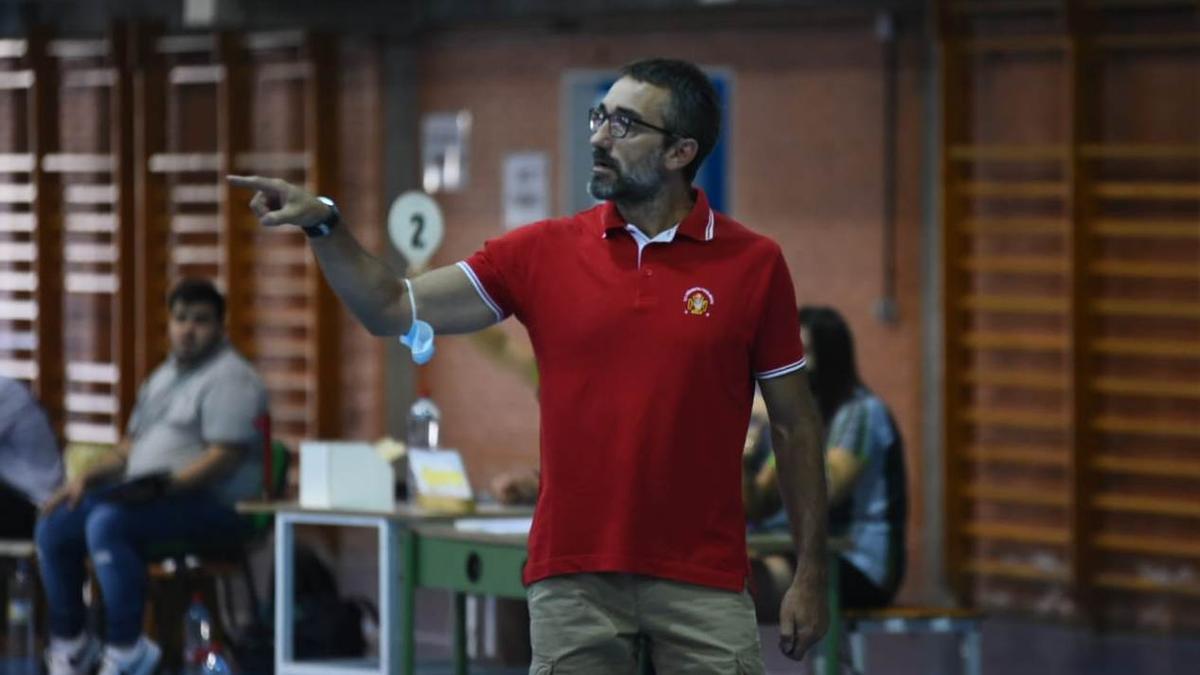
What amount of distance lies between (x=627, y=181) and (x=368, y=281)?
41 centimetres

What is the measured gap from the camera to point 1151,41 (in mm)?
7617

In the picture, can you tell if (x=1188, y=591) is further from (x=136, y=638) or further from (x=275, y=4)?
(x=275, y=4)

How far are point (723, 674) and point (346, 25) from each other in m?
6.97

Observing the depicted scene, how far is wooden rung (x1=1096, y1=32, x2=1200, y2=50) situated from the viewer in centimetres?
752

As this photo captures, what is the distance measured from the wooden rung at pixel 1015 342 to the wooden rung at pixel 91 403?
4356 millimetres

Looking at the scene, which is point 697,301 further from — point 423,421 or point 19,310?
point 19,310

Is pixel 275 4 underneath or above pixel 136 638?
above

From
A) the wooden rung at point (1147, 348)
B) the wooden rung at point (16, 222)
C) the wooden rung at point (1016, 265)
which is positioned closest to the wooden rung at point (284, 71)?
the wooden rung at point (16, 222)

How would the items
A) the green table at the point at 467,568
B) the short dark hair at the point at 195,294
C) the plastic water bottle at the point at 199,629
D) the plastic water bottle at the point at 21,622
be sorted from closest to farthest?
1. the green table at the point at 467,568
2. the plastic water bottle at the point at 199,629
3. the short dark hair at the point at 195,294
4. the plastic water bottle at the point at 21,622

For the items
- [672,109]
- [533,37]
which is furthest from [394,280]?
[533,37]

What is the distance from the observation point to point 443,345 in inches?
388

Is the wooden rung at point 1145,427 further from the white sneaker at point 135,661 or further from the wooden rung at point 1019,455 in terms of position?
the white sneaker at point 135,661

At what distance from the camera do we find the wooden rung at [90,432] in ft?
34.7

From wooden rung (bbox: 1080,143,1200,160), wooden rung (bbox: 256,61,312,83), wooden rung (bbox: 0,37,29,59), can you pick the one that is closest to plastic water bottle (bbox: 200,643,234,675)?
wooden rung (bbox: 1080,143,1200,160)
